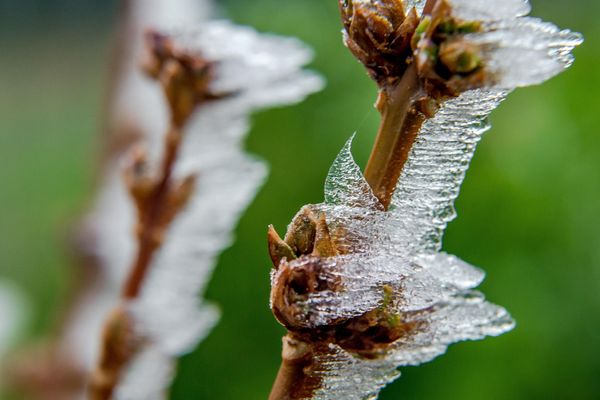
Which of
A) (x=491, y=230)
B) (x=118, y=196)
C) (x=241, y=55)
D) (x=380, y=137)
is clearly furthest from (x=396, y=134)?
(x=491, y=230)

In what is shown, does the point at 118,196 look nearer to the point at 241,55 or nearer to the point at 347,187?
the point at 241,55

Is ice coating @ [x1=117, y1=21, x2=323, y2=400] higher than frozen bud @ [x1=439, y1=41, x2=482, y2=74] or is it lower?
lower

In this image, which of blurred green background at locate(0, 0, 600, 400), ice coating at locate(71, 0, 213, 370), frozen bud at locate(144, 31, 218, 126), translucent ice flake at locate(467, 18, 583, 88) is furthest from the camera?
blurred green background at locate(0, 0, 600, 400)

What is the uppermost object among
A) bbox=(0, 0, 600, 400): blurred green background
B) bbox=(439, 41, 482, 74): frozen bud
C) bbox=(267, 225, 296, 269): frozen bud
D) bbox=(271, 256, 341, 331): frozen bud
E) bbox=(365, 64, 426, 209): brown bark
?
bbox=(439, 41, 482, 74): frozen bud

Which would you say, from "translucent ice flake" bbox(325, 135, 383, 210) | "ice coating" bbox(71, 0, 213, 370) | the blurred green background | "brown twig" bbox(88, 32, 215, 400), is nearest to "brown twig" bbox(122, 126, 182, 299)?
"brown twig" bbox(88, 32, 215, 400)

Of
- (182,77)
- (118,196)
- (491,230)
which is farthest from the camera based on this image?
(491,230)

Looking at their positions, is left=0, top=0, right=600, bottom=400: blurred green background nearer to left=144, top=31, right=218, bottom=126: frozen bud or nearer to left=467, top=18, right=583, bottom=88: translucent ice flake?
left=144, top=31, right=218, bottom=126: frozen bud

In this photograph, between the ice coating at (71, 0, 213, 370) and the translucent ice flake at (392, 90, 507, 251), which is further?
Answer: the ice coating at (71, 0, 213, 370)

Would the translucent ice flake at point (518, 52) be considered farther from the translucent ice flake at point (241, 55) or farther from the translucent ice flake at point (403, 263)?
the translucent ice flake at point (241, 55)

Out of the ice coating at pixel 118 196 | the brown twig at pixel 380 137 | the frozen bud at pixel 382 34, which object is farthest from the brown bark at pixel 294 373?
the ice coating at pixel 118 196
